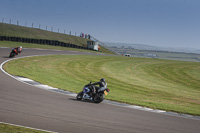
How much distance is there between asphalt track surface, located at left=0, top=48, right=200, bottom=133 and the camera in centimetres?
933

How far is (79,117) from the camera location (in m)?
10.5

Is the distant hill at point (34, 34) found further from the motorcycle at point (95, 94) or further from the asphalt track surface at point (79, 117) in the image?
the asphalt track surface at point (79, 117)

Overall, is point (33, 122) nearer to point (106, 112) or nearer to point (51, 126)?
point (51, 126)

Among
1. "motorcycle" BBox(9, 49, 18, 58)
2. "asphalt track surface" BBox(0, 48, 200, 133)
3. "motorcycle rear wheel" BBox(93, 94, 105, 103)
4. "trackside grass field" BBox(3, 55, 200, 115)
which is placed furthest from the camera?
"motorcycle" BBox(9, 49, 18, 58)

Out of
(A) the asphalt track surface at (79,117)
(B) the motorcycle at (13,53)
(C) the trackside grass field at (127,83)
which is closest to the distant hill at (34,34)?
(B) the motorcycle at (13,53)

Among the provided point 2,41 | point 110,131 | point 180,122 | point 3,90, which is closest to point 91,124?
point 110,131

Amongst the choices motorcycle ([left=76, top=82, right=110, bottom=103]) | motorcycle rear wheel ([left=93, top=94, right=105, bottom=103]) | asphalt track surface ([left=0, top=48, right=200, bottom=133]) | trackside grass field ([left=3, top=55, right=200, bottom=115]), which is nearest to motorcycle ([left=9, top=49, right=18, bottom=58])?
trackside grass field ([left=3, top=55, right=200, bottom=115])

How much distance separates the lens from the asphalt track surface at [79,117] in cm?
933

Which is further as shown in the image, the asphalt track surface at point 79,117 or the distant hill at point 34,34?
the distant hill at point 34,34

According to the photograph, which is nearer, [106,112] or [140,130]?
[140,130]

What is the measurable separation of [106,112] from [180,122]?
3267 mm

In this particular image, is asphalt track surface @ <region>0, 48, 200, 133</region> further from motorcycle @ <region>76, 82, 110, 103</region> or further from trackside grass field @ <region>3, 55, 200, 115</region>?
trackside grass field @ <region>3, 55, 200, 115</region>

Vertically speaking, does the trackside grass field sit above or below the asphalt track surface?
below

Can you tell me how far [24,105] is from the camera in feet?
37.1
